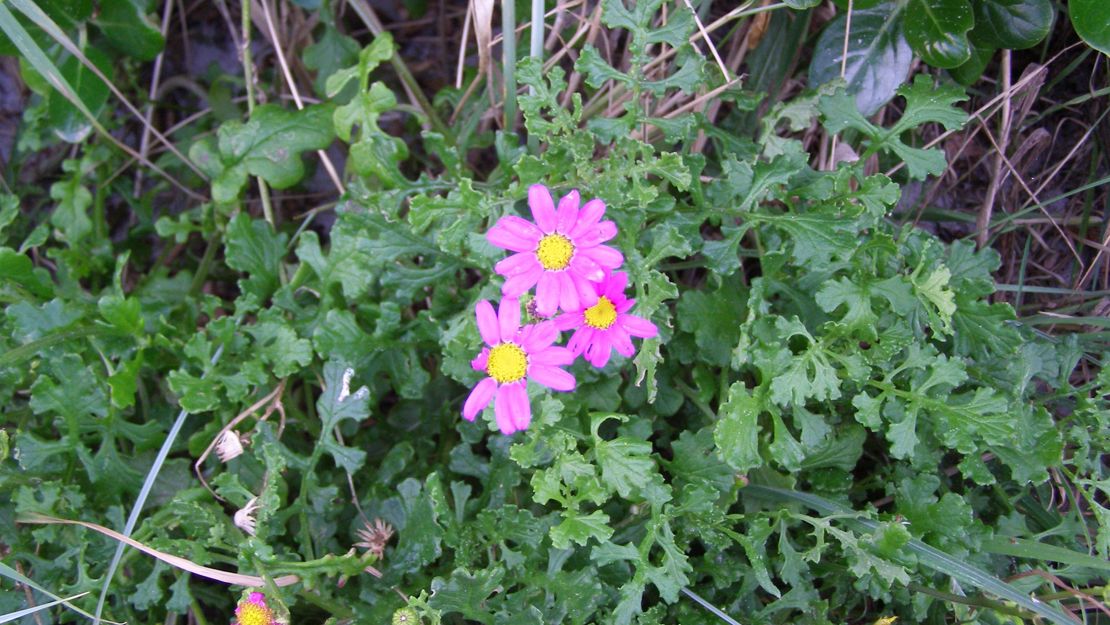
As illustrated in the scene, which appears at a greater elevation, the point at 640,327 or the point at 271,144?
the point at 271,144

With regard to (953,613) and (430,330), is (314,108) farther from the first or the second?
(953,613)

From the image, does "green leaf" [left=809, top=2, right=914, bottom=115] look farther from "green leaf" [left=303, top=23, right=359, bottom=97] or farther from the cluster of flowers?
"green leaf" [left=303, top=23, right=359, bottom=97]

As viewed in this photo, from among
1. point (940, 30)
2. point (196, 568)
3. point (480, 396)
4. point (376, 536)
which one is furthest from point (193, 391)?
point (940, 30)

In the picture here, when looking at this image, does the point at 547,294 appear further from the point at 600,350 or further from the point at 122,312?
the point at 122,312

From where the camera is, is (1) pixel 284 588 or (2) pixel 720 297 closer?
(1) pixel 284 588

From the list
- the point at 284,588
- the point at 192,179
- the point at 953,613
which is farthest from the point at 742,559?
the point at 192,179

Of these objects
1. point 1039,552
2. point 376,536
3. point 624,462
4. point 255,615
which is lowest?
point 1039,552

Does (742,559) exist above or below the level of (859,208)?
below
